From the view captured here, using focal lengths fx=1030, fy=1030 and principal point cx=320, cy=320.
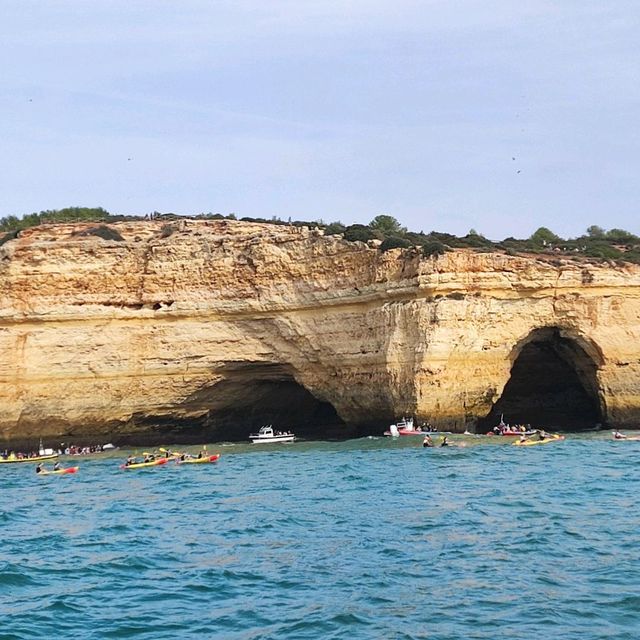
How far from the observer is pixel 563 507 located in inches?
732

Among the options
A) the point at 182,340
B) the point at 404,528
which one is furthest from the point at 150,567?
the point at 182,340

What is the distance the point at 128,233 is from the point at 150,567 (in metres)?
29.8

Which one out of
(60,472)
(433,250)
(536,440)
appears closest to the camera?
(60,472)

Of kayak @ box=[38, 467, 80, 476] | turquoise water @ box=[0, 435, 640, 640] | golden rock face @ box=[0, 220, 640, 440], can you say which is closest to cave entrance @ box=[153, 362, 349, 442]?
golden rock face @ box=[0, 220, 640, 440]

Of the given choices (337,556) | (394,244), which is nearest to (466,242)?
(394,244)

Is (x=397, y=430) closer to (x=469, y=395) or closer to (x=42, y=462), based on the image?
(x=469, y=395)

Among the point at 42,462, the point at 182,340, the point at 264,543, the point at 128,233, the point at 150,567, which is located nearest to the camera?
the point at 150,567

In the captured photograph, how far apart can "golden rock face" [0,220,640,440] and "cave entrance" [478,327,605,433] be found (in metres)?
0.18

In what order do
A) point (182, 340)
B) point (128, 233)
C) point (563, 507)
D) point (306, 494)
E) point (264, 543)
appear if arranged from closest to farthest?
point (264, 543) → point (563, 507) → point (306, 494) → point (182, 340) → point (128, 233)

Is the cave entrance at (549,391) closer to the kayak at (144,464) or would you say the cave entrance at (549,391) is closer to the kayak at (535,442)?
the kayak at (535,442)

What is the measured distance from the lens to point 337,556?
1492 cm

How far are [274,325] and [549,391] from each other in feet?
41.6

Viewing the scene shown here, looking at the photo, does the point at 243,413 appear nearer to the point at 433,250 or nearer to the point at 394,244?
the point at 394,244

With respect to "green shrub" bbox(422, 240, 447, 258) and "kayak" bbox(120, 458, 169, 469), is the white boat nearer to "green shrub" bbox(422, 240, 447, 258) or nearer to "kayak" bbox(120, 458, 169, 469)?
"kayak" bbox(120, 458, 169, 469)
